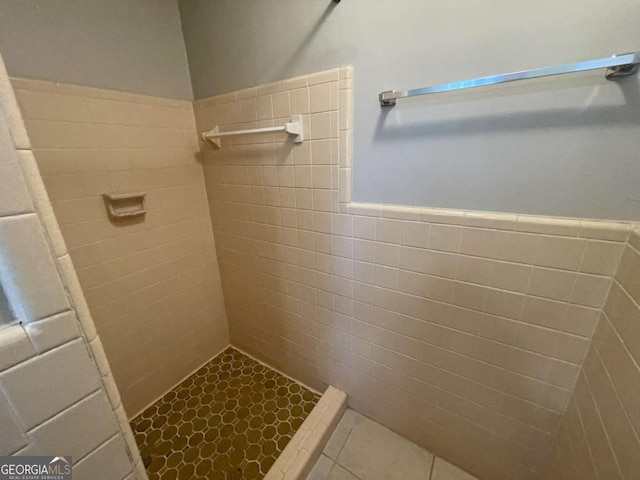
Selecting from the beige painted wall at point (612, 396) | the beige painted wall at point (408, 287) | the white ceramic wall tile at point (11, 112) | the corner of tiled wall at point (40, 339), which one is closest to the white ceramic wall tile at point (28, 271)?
the corner of tiled wall at point (40, 339)

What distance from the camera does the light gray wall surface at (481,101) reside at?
2.06 ft

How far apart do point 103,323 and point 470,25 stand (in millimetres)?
1894

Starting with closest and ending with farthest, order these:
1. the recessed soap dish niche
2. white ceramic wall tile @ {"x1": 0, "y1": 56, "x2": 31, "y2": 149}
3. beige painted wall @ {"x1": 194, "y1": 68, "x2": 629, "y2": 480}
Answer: white ceramic wall tile @ {"x1": 0, "y1": 56, "x2": 31, "y2": 149} → beige painted wall @ {"x1": 194, "y1": 68, "x2": 629, "y2": 480} → the recessed soap dish niche

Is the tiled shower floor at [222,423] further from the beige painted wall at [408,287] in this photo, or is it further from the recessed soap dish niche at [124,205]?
the recessed soap dish niche at [124,205]

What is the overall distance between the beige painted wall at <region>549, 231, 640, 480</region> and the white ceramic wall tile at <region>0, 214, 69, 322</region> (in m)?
1.15

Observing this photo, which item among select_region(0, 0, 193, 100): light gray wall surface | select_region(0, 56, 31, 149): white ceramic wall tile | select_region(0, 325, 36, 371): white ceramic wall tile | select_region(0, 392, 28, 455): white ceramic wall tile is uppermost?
select_region(0, 0, 193, 100): light gray wall surface

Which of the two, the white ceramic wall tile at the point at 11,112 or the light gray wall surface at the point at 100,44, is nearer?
the white ceramic wall tile at the point at 11,112

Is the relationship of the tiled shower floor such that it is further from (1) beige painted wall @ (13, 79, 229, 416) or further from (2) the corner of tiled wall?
(2) the corner of tiled wall

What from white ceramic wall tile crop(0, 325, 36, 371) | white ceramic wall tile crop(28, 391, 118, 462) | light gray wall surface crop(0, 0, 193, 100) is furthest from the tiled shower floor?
light gray wall surface crop(0, 0, 193, 100)

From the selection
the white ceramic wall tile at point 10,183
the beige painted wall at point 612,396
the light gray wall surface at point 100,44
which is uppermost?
the light gray wall surface at point 100,44

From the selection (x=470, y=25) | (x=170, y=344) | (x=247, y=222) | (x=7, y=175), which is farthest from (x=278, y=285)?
(x=470, y=25)

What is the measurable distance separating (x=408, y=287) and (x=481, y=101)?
0.67 metres

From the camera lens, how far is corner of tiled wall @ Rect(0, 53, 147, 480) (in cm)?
36

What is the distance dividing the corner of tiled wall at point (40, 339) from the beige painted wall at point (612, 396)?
110 centimetres
